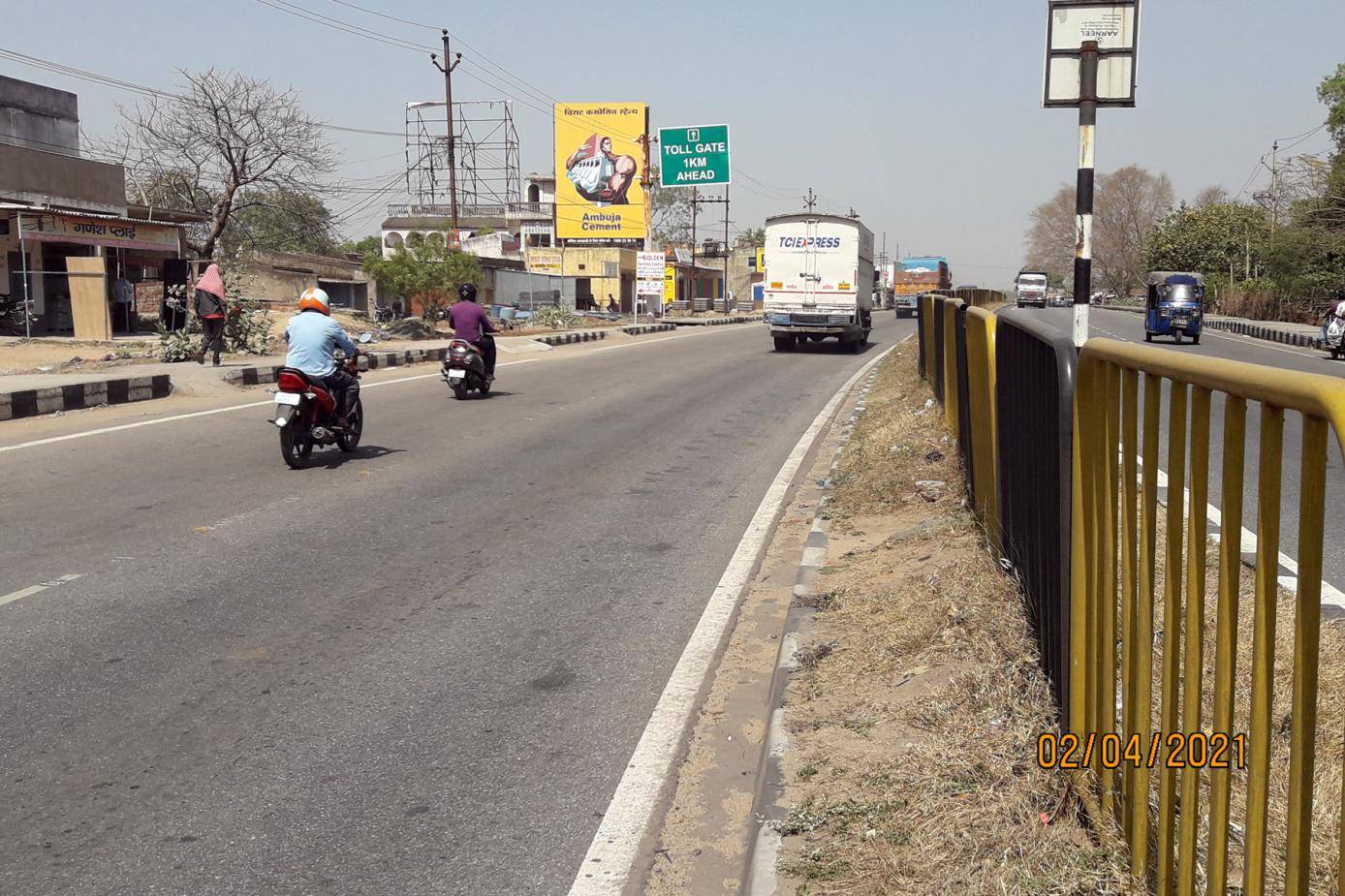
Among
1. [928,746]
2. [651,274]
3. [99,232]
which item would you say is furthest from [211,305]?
[651,274]

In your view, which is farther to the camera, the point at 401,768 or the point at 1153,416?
the point at 401,768

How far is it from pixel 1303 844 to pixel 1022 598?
10.1ft

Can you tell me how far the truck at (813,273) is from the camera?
29484 mm

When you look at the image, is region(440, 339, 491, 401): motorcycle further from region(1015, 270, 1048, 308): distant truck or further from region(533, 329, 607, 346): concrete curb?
region(1015, 270, 1048, 308): distant truck

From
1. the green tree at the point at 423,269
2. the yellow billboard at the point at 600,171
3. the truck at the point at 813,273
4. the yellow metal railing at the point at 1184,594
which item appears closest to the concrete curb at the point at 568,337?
the green tree at the point at 423,269

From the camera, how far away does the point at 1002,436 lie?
549 cm

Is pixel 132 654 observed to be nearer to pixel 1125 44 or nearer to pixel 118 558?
pixel 118 558

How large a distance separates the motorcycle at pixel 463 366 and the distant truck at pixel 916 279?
49350 mm

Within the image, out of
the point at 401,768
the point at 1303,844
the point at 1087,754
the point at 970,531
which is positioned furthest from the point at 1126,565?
the point at 970,531

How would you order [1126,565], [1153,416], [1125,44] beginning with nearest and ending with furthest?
1. [1153,416]
2. [1126,565]
3. [1125,44]

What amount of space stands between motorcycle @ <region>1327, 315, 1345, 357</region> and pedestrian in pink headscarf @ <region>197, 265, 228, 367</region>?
2346 centimetres

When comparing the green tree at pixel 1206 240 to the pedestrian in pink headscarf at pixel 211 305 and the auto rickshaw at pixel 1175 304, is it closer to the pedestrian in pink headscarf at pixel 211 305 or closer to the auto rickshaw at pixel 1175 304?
the auto rickshaw at pixel 1175 304
